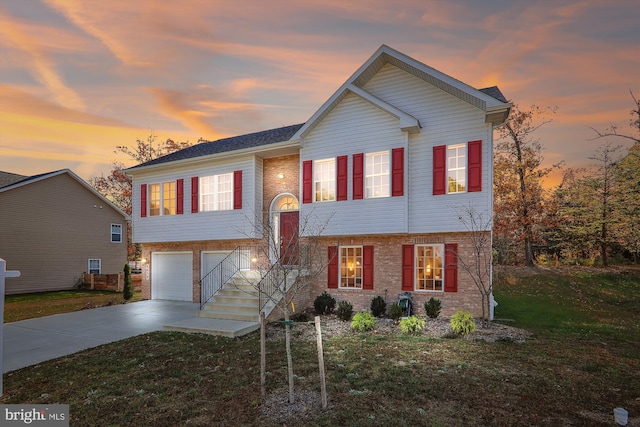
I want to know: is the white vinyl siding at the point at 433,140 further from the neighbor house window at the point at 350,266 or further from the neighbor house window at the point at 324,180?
the neighbor house window at the point at 324,180

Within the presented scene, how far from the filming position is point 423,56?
12.3 meters

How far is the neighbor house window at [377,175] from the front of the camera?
1088cm

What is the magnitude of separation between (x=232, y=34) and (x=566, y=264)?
24090 millimetres

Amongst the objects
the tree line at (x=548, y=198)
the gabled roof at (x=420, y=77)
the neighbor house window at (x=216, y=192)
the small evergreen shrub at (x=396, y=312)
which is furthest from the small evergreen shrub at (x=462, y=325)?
the tree line at (x=548, y=198)

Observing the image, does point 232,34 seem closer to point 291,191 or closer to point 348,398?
point 291,191

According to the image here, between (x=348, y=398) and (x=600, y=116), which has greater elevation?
(x=600, y=116)

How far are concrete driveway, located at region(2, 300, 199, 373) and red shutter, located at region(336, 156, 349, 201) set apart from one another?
713 cm

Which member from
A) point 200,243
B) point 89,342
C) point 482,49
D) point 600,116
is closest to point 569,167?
point 600,116

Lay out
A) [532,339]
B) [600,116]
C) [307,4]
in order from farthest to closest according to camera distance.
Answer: [600,116] < [307,4] < [532,339]

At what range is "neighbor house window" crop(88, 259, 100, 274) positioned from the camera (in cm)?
2234

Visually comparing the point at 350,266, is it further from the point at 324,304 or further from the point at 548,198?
the point at 548,198

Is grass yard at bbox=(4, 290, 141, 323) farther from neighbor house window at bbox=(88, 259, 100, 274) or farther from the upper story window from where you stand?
the upper story window

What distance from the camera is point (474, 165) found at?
985cm

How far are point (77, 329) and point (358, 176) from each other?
34.4 feet
